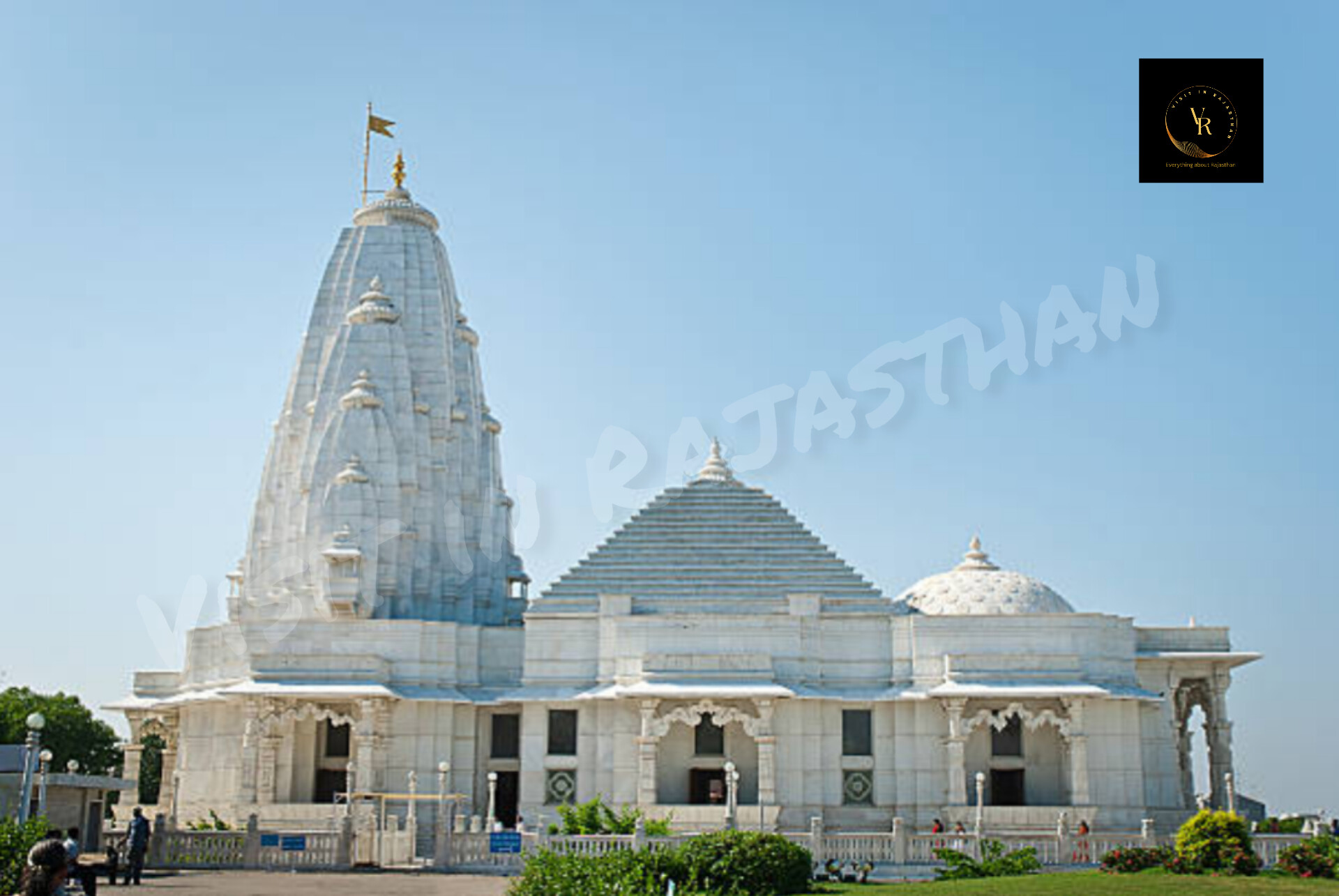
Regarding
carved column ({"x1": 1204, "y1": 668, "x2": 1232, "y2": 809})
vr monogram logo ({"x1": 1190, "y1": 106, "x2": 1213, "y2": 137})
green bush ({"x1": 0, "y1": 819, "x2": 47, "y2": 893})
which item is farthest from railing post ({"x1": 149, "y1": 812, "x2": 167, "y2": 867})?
carved column ({"x1": 1204, "y1": 668, "x2": 1232, "y2": 809})

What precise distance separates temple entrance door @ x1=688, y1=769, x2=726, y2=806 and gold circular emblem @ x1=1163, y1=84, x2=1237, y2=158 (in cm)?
2570

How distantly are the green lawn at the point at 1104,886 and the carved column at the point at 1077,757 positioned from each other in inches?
597

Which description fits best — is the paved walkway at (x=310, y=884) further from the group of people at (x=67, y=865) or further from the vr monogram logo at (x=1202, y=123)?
the vr monogram logo at (x=1202, y=123)

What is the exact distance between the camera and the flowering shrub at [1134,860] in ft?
90.2

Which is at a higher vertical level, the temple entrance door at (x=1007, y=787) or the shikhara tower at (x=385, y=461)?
the shikhara tower at (x=385, y=461)

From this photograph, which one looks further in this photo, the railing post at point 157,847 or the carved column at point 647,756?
the carved column at point 647,756

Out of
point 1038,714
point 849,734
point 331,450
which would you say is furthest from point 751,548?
point 331,450

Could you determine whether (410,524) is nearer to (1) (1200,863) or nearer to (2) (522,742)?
(2) (522,742)

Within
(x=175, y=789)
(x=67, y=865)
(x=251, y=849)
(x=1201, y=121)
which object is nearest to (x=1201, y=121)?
(x=1201, y=121)

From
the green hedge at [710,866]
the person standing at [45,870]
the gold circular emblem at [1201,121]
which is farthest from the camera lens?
the gold circular emblem at [1201,121]

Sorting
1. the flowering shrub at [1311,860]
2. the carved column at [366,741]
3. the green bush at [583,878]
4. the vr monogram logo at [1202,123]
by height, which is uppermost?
the vr monogram logo at [1202,123]

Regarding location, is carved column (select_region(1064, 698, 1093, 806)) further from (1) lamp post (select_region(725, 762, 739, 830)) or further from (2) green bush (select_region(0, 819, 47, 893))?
(2) green bush (select_region(0, 819, 47, 893))

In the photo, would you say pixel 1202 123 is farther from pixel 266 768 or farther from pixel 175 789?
pixel 175 789

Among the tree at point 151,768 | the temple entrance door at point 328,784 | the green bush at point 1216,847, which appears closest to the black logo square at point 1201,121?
the green bush at point 1216,847
